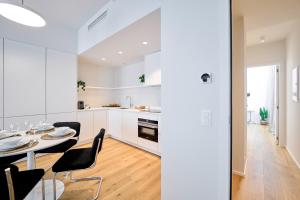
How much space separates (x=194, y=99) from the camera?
1212 mm

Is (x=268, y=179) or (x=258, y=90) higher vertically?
(x=258, y=90)

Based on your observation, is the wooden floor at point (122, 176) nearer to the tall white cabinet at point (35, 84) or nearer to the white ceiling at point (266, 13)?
the tall white cabinet at point (35, 84)

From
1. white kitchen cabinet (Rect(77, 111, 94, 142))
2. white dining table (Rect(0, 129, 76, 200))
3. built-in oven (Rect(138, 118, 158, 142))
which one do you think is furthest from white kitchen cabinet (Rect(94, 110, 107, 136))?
white dining table (Rect(0, 129, 76, 200))

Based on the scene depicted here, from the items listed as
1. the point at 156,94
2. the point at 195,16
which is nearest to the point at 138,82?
the point at 156,94

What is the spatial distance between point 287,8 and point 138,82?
3385 mm

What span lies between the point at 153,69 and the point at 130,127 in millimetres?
1563

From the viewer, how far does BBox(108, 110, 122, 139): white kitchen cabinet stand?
378cm

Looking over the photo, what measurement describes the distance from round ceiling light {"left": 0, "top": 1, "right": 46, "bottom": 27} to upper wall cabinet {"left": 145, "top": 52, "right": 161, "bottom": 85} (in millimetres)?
2135

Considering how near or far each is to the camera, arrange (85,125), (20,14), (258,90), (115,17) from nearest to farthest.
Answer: (20,14) → (115,17) → (85,125) → (258,90)

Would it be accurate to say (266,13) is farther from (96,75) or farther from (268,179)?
(96,75)

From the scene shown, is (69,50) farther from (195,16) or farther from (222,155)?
(222,155)

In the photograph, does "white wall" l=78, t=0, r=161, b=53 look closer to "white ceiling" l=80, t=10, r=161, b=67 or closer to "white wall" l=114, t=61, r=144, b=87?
"white ceiling" l=80, t=10, r=161, b=67

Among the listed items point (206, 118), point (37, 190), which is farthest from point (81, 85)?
point (206, 118)

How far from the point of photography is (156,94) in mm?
3705
